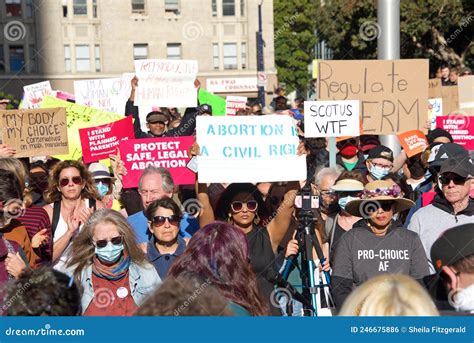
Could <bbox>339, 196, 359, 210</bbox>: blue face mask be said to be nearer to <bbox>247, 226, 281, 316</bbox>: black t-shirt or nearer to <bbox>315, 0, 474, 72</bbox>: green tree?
<bbox>247, 226, 281, 316</bbox>: black t-shirt

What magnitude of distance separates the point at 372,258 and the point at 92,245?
1523mm

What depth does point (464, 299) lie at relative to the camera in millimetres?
3252

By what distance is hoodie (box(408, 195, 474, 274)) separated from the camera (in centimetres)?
529

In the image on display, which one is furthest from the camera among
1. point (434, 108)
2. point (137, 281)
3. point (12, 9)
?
point (12, 9)

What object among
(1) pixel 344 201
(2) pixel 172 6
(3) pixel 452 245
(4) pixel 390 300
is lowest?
(3) pixel 452 245

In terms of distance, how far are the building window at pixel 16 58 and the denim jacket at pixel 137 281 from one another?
4720 cm

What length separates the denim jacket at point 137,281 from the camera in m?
4.45

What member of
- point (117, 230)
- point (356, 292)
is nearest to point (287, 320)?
point (356, 292)

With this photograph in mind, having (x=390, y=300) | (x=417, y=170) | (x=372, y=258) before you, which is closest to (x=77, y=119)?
(x=417, y=170)

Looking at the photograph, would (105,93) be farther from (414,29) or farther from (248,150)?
(414,29)

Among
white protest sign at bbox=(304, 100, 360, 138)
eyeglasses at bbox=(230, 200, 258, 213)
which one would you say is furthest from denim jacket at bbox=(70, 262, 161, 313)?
white protest sign at bbox=(304, 100, 360, 138)

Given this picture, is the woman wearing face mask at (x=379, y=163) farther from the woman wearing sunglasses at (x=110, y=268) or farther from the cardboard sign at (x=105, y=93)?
the cardboard sign at (x=105, y=93)

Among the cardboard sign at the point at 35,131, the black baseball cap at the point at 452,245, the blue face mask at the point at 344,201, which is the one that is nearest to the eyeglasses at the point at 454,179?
the black baseball cap at the point at 452,245

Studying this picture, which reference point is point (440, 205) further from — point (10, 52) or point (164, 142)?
point (10, 52)
